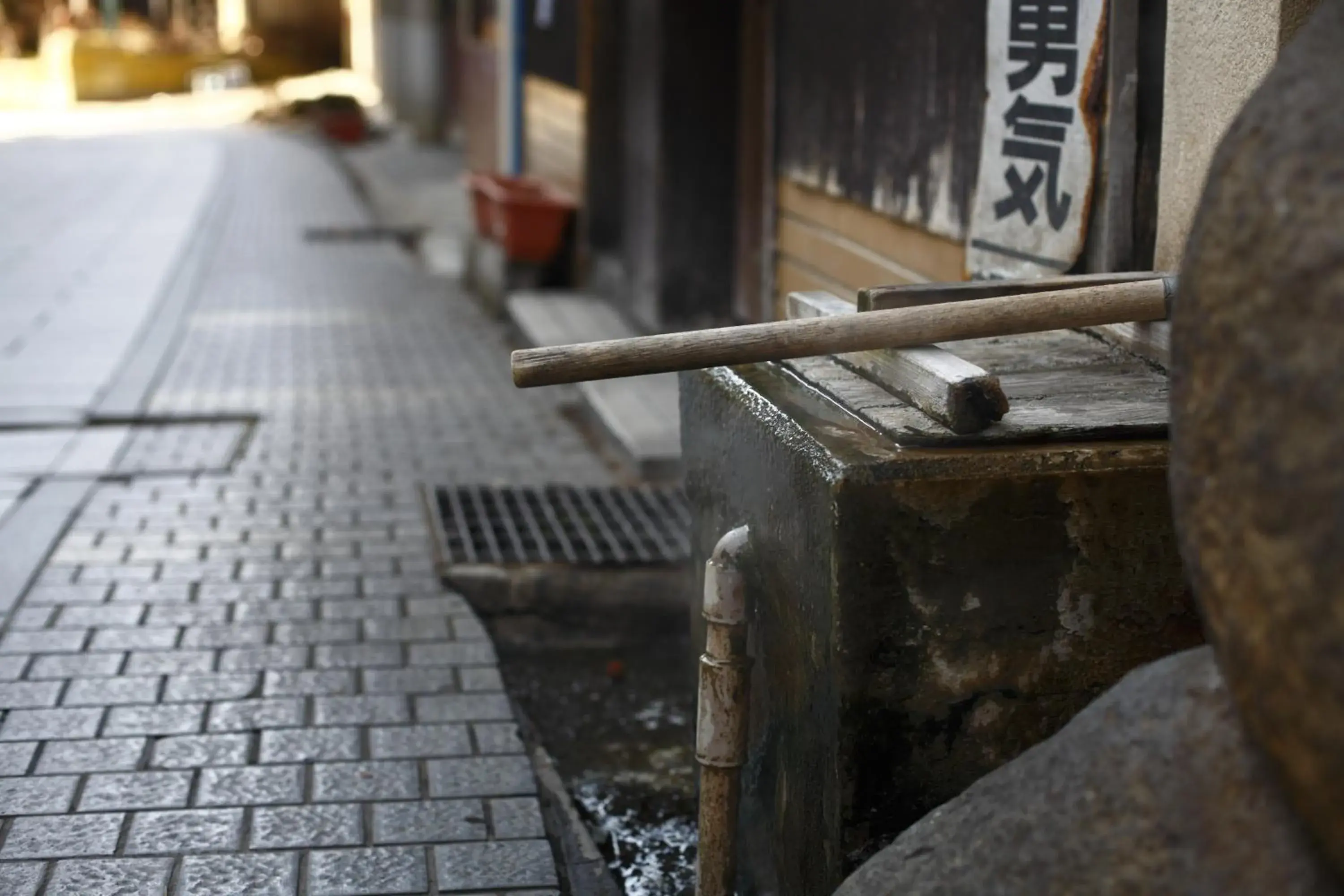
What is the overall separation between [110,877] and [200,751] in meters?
0.74

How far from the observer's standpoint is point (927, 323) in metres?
2.72

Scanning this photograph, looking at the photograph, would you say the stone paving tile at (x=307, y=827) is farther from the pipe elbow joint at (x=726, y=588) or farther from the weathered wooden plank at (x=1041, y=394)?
the weathered wooden plank at (x=1041, y=394)

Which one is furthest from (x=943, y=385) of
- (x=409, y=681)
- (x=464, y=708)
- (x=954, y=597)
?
(x=409, y=681)

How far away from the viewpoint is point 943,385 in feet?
9.07

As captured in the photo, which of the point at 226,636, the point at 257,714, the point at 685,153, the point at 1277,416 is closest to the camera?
the point at 1277,416

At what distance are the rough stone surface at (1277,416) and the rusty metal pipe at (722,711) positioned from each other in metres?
1.34

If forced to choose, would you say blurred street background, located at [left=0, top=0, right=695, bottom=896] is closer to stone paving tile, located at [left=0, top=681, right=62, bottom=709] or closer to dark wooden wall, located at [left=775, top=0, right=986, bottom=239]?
stone paving tile, located at [left=0, top=681, right=62, bottom=709]

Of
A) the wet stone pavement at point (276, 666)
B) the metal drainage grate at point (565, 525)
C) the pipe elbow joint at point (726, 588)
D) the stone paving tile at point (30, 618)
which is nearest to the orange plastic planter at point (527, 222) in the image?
the wet stone pavement at point (276, 666)

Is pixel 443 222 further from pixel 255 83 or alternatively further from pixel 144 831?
pixel 255 83

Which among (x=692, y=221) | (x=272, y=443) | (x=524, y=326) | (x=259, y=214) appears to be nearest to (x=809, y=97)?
(x=692, y=221)

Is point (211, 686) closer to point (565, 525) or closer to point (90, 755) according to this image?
point (90, 755)

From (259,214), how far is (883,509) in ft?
54.5

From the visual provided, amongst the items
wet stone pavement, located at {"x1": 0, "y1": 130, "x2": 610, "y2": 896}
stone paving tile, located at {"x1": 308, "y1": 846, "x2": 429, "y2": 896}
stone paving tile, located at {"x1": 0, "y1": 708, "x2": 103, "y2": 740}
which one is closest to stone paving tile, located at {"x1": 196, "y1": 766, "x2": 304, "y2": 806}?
wet stone pavement, located at {"x1": 0, "y1": 130, "x2": 610, "y2": 896}

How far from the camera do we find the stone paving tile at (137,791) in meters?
3.82
